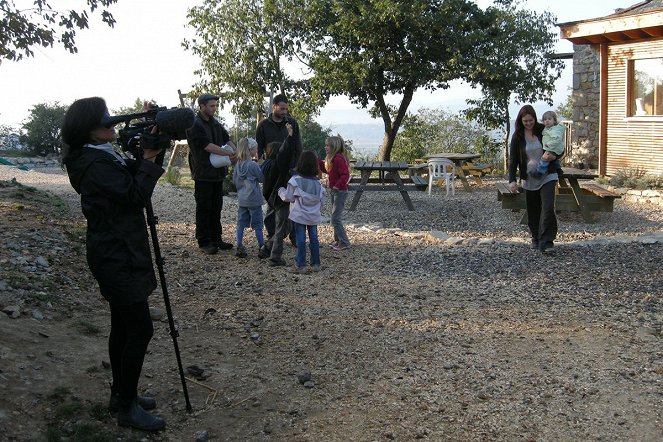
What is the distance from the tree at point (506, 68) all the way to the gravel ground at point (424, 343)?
8.83 metres

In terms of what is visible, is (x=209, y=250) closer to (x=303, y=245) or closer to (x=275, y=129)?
(x=303, y=245)

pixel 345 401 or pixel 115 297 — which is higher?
pixel 115 297

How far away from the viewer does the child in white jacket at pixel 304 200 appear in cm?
753

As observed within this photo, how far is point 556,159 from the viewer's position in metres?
8.30

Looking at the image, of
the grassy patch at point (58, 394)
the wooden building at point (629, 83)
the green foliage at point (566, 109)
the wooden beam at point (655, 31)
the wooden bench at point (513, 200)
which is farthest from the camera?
the green foliage at point (566, 109)

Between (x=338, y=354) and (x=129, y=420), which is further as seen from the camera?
(x=338, y=354)

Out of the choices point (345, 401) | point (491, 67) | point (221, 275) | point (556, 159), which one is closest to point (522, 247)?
point (556, 159)

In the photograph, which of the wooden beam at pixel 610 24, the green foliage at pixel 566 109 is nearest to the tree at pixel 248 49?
the wooden beam at pixel 610 24

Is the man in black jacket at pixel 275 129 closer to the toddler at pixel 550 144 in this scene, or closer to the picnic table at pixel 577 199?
the toddler at pixel 550 144

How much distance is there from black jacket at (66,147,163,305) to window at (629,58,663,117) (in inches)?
563

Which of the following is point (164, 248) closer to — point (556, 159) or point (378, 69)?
point (556, 159)

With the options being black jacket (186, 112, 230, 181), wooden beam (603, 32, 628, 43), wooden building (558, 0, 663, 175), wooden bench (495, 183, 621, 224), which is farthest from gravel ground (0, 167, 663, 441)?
wooden beam (603, 32, 628, 43)

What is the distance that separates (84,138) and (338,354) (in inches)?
93.8

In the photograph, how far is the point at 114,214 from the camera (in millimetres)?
3557
